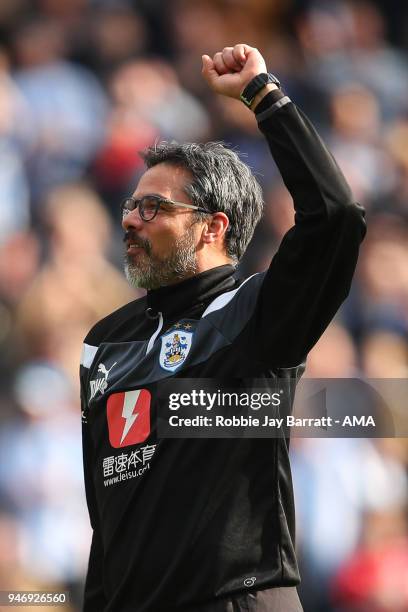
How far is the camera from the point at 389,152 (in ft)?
20.9

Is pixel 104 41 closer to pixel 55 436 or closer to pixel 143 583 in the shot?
pixel 55 436

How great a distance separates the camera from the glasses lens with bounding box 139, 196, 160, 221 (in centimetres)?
276

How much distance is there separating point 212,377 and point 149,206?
1.93 feet

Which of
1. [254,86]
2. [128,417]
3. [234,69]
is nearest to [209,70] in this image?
[234,69]

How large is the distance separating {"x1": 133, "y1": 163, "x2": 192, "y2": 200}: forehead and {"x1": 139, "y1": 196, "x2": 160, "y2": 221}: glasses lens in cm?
3

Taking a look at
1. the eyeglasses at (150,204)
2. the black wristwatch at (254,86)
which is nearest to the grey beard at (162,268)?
the eyeglasses at (150,204)

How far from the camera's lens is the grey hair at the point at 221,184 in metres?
2.84

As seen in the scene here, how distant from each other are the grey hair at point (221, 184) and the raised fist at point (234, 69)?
47 centimetres

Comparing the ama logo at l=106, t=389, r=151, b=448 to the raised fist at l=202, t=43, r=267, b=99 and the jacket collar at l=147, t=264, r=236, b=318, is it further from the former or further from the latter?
the raised fist at l=202, t=43, r=267, b=99

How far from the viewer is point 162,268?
273cm

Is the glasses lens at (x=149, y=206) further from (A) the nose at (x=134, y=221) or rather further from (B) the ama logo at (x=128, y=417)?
(B) the ama logo at (x=128, y=417)

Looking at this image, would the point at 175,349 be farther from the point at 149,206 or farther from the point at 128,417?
the point at 149,206

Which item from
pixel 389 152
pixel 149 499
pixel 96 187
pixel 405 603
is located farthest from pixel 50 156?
pixel 149 499

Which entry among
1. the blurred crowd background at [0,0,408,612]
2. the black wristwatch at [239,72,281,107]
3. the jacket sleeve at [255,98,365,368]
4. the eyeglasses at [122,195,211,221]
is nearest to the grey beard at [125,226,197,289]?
the eyeglasses at [122,195,211,221]
